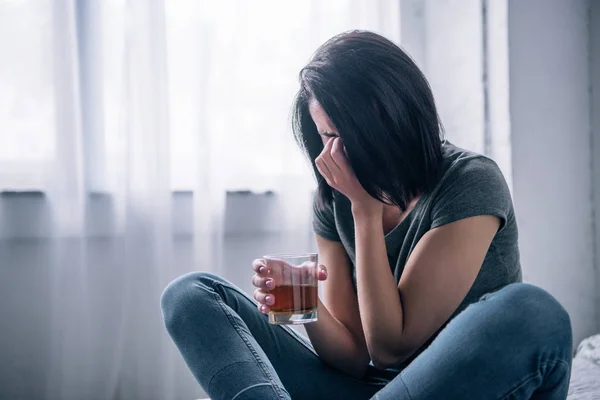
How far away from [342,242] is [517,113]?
3.10ft

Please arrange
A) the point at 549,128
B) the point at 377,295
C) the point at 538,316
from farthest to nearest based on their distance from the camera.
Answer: the point at 549,128
the point at 377,295
the point at 538,316

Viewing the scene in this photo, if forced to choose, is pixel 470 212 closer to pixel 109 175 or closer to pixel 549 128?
pixel 549 128

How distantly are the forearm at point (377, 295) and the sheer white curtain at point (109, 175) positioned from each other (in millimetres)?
1008

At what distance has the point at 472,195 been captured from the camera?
1.04 m

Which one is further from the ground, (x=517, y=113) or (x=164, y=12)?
(x=164, y=12)

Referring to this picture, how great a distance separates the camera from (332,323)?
3.98 feet

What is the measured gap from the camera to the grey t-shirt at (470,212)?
1.04 m

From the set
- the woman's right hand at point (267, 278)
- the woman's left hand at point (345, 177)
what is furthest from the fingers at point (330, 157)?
the woman's right hand at point (267, 278)

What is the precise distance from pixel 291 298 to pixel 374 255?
0.62ft

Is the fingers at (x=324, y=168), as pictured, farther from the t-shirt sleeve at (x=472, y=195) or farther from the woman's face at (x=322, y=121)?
the t-shirt sleeve at (x=472, y=195)

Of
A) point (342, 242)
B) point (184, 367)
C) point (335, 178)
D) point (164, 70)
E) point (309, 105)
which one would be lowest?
point (184, 367)

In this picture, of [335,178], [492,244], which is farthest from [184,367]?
[492,244]

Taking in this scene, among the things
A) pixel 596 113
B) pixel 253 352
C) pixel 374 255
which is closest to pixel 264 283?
pixel 253 352

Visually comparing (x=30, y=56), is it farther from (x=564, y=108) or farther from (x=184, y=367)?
(x=564, y=108)
